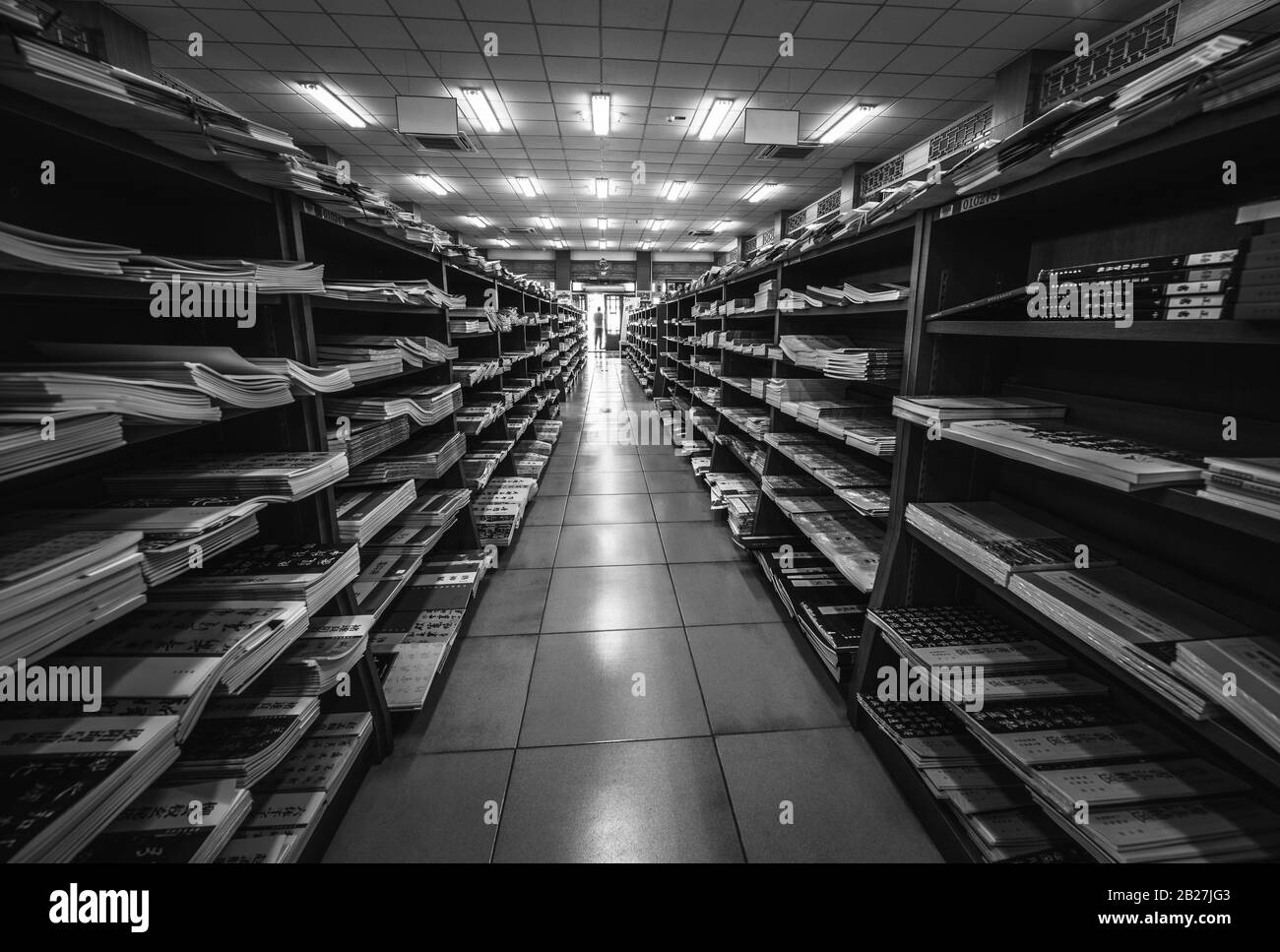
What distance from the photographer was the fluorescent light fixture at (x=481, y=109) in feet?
21.4

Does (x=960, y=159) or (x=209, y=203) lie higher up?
(x=960, y=159)

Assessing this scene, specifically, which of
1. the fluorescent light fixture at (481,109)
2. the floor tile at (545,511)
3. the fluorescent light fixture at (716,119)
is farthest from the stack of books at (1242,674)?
the fluorescent light fixture at (481,109)

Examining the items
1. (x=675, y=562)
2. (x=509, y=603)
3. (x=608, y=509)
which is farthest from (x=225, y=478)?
(x=608, y=509)

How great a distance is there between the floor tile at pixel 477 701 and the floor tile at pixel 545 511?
5.71 ft

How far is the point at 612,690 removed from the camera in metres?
2.35

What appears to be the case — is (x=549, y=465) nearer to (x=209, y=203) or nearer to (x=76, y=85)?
(x=209, y=203)

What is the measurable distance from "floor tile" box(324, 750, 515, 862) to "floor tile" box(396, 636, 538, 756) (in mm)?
71

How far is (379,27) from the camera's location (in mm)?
5105

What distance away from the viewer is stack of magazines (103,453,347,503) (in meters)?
1.37

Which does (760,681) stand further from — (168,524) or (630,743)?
(168,524)

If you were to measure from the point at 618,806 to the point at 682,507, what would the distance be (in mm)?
3132

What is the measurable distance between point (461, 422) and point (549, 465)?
8.98ft

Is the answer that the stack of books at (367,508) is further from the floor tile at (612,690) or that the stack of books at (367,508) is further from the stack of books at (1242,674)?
the stack of books at (1242,674)
